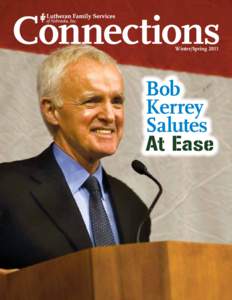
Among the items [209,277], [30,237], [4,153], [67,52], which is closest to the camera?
[209,277]

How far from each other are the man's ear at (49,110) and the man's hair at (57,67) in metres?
0.01

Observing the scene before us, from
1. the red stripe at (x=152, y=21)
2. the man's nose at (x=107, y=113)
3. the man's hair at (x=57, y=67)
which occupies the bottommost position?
the man's nose at (x=107, y=113)

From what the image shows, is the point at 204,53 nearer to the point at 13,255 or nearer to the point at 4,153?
the point at 4,153

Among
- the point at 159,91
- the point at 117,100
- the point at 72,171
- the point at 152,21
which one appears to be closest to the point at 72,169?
the point at 72,171

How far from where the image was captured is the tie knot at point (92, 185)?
3369mm

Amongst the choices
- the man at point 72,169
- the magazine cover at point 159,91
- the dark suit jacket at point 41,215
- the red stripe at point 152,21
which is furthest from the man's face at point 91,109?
the red stripe at point 152,21

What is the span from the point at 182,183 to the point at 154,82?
1.37ft

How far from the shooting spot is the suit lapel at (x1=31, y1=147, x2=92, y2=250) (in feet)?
10.6

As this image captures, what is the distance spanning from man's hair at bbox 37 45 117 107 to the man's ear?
2cm

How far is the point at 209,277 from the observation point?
2.53 metres

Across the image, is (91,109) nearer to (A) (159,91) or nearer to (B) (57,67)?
(B) (57,67)

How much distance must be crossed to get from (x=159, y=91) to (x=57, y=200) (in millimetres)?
1005

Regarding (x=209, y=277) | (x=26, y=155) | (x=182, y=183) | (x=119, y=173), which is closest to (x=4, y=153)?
(x=26, y=155)

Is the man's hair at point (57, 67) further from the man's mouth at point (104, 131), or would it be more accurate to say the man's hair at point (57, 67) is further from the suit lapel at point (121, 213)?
the suit lapel at point (121, 213)
